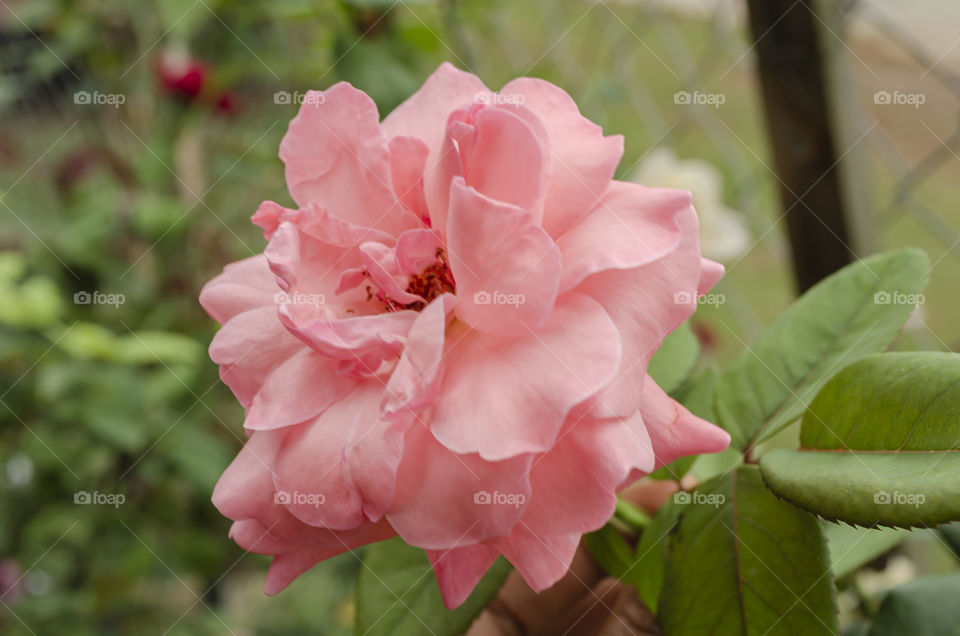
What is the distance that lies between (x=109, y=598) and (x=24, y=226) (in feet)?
2.33

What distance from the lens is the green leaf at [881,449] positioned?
24cm

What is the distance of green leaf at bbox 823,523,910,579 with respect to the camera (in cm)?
39

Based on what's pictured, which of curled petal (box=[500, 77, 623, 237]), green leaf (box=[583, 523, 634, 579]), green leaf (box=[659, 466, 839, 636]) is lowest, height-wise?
green leaf (box=[583, 523, 634, 579])

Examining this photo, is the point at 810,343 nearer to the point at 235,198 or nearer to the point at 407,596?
the point at 407,596

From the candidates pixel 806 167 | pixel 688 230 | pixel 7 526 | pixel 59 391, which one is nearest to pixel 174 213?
pixel 59 391

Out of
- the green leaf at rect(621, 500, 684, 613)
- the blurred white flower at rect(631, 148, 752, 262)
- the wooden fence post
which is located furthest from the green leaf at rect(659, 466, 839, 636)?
the blurred white flower at rect(631, 148, 752, 262)

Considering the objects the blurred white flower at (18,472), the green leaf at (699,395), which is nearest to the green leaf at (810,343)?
the green leaf at (699,395)

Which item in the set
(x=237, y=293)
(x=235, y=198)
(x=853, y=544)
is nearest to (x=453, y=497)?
(x=237, y=293)

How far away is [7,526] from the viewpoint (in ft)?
3.46

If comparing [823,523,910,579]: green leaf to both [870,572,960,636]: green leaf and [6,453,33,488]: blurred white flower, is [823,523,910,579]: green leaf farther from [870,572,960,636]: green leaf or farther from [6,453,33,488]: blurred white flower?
[6,453,33,488]: blurred white flower

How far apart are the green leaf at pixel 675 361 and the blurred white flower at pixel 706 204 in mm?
499

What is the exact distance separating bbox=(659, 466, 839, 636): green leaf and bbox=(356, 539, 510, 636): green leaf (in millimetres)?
81

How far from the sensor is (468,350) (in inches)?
11.6

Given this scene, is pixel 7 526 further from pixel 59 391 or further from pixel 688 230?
pixel 688 230
